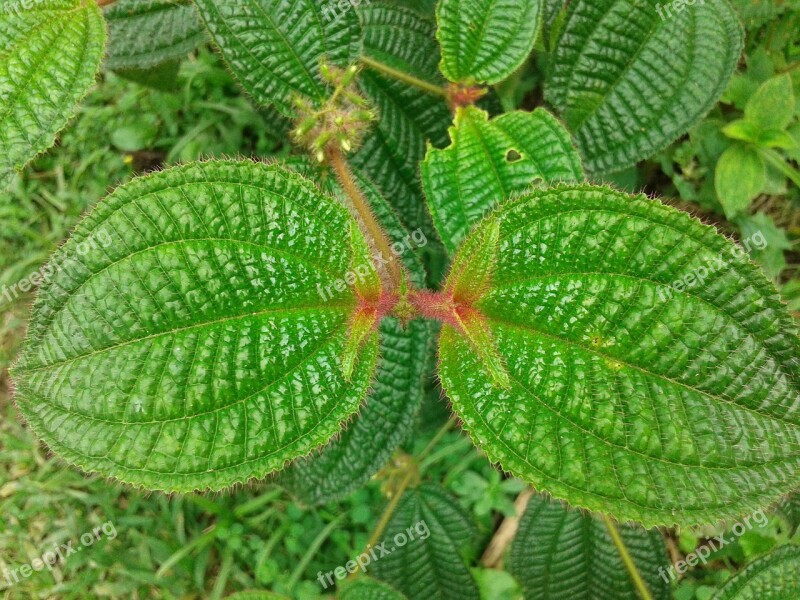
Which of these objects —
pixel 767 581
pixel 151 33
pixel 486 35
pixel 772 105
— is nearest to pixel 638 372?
pixel 767 581

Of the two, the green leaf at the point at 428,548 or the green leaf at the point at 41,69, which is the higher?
the green leaf at the point at 41,69

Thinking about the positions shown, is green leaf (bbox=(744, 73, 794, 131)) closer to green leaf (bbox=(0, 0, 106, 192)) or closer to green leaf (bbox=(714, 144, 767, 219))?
green leaf (bbox=(714, 144, 767, 219))

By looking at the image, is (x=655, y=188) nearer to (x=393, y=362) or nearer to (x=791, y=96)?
(x=791, y=96)

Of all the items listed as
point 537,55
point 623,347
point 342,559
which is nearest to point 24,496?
point 342,559

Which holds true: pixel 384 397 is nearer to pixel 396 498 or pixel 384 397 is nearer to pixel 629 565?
pixel 396 498

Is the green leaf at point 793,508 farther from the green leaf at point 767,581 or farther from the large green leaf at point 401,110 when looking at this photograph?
the large green leaf at point 401,110

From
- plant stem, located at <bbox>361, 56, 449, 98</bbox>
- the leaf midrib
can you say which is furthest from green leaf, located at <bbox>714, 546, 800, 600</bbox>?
plant stem, located at <bbox>361, 56, 449, 98</bbox>

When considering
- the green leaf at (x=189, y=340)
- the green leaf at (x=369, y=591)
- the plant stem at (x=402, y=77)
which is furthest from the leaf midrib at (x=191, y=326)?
the green leaf at (x=369, y=591)
